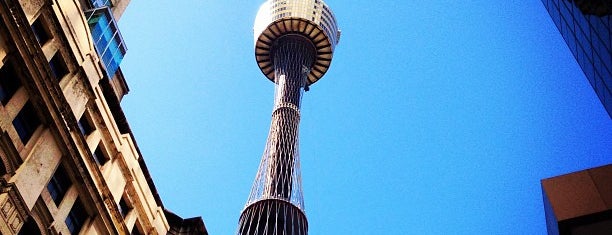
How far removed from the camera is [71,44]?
2106 cm

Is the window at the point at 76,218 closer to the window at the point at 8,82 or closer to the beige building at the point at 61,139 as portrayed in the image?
the beige building at the point at 61,139

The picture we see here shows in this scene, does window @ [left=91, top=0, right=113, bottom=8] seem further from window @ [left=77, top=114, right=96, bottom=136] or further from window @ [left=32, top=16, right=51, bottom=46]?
window @ [left=77, top=114, right=96, bottom=136]

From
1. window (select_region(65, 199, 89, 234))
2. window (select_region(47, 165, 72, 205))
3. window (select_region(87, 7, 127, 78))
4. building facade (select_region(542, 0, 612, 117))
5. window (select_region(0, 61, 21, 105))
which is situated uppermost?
window (select_region(87, 7, 127, 78))

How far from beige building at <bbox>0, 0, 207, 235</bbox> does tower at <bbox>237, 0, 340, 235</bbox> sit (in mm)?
40054

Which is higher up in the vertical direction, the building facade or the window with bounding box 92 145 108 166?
the building facade

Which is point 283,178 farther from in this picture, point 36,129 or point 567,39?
point 36,129

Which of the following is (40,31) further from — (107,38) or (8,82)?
(107,38)

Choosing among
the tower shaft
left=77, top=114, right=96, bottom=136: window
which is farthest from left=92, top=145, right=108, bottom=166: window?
the tower shaft

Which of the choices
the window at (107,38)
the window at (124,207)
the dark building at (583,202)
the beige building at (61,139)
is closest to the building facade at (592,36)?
the dark building at (583,202)

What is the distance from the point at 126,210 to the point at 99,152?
84.0 inches

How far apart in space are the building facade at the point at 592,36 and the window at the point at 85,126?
17.5 m

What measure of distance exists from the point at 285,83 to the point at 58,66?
63.3m

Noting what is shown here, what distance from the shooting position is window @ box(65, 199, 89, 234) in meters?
19.1

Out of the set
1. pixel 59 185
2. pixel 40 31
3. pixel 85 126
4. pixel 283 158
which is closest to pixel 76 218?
pixel 59 185
